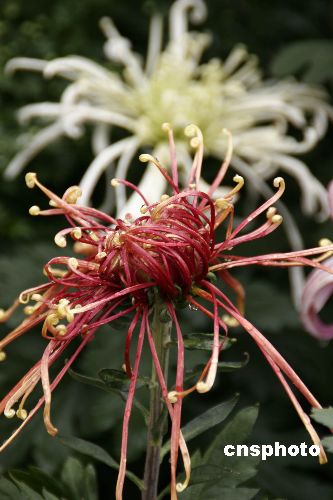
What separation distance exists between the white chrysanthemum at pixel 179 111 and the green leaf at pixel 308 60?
4cm

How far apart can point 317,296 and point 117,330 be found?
0.52 ft

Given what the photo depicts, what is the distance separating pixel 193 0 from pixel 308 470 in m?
0.64

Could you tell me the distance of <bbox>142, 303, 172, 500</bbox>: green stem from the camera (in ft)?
1.74

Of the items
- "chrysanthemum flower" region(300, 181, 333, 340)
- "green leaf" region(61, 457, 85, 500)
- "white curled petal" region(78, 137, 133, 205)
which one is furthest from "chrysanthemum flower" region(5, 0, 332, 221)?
"green leaf" region(61, 457, 85, 500)

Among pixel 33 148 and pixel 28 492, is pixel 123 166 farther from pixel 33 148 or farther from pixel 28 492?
pixel 28 492

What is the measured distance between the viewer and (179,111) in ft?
3.43

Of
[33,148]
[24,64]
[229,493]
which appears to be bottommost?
Result: [229,493]

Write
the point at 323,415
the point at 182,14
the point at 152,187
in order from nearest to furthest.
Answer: the point at 323,415, the point at 152,187, the point at 182,14

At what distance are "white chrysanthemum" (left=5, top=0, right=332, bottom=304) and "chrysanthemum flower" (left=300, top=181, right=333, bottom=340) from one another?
326 millimetres

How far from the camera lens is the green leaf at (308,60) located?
109 centimetres

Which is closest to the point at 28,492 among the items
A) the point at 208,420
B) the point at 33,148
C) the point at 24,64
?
the point at 208,420

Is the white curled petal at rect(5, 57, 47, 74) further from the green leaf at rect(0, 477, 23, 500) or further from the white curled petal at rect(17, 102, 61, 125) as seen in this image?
the green leaf at rect(0, 477, 23, 500)

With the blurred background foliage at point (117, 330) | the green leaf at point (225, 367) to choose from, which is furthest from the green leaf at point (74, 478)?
the green leaf at point (225, 367)

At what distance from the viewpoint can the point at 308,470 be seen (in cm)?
98
